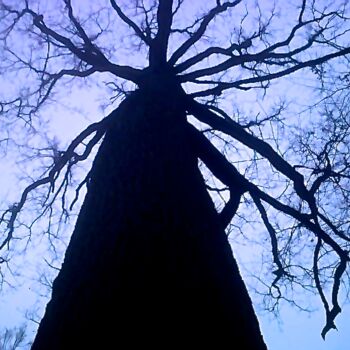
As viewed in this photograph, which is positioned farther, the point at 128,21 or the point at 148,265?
the point at 128,21

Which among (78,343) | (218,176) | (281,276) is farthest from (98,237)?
(281,276)

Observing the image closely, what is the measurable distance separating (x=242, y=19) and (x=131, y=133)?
3204 mm

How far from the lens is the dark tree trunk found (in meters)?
2.50

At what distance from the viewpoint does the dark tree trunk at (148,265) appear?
98.3 inches

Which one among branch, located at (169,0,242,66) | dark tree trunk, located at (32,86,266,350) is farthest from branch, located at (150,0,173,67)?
dark tree trunk, located at (32,86,266,350)

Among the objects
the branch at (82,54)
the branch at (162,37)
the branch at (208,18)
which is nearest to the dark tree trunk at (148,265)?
the branch at (162,37)

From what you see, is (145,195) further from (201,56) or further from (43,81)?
(43,81)

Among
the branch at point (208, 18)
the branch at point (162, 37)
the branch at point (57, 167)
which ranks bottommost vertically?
the branch at point (57, 167)

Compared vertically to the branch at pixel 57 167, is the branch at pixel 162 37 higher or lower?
higher

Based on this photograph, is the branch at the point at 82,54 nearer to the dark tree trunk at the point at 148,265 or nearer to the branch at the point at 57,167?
the branch at the point at 57,167

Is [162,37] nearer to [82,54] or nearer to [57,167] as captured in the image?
[82,54]

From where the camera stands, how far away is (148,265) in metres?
2.72

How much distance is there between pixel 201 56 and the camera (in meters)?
5.05

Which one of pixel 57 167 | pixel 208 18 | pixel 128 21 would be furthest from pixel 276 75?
pixel 57 167
